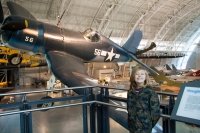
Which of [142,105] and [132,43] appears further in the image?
[132,43]

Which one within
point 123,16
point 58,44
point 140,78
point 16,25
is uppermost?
point 123,16

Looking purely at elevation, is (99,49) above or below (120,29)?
below

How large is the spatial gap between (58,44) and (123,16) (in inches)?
794

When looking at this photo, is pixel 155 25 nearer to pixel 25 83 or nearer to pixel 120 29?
pixel 120 29

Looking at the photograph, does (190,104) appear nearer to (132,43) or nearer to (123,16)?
(132,43)

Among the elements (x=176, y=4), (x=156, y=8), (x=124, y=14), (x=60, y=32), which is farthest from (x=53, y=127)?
(x=176, y=4)

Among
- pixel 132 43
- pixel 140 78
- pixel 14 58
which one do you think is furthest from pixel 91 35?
pixel 14 58

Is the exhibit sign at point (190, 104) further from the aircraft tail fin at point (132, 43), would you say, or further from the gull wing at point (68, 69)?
the aircraft tail fin at point (132, 43)

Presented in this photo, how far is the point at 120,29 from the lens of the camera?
1032 inches

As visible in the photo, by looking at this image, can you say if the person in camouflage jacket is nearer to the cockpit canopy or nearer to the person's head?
the person's head

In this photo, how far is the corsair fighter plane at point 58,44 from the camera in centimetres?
522

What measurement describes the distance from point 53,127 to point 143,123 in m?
3.86

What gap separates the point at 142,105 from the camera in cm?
194

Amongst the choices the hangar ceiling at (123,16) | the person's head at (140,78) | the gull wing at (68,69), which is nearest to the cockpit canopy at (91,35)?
the gull wing at (68,69)
